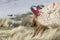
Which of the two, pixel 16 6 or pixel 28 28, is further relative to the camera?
pixel 16 6

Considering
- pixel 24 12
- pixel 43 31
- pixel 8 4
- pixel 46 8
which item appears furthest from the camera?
pixel 8 4

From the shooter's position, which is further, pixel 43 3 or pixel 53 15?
pixel 43 3

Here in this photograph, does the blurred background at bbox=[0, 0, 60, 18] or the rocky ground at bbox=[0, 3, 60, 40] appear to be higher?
the blurred background at bbox=[0, 0, 60, 18]

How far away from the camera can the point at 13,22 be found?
5.68 ft

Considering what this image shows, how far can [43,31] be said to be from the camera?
1.57 metres

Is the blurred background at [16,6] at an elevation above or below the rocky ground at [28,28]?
above

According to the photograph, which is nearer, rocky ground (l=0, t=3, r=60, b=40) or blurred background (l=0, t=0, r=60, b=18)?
rocky ground (l=0, t=3, r=60, b=40)

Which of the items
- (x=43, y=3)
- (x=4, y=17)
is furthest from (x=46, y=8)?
(x=4, y=17)

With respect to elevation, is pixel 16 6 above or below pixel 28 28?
above

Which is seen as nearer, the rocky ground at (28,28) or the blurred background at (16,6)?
the rocky ground at (28,28)

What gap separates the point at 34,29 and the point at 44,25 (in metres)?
0.09

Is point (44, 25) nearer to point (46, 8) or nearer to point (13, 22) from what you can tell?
point (46, 8)

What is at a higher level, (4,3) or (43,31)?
(4,3)

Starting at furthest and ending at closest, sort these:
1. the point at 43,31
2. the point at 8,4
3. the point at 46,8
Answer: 1. the point at 8,4
2. the point at 46,8
3. the point at 43,31
